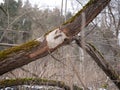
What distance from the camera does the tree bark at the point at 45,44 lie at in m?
3.27

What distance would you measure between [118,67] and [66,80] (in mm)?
1070

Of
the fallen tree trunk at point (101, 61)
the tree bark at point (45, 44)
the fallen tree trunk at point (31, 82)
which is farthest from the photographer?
the fallen tree trunk at point (31, 82)

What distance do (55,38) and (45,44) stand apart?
15cm

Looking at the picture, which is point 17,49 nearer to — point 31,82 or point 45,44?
point 45,44

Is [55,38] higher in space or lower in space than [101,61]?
higher

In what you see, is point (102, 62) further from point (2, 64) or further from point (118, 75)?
point (2, 64)

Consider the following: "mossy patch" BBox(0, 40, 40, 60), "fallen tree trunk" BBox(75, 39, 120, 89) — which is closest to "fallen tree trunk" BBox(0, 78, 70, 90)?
"fallen tree trunk" BBox(75, 39, 120, 89)

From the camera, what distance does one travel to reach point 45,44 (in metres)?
3.36

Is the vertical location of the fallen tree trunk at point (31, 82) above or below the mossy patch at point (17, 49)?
below

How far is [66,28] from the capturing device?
340 cm

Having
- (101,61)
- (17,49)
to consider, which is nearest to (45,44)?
(17,49)

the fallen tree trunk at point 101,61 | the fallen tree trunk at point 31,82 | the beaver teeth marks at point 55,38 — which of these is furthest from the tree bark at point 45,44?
the fallen tree trunk at point 31,82

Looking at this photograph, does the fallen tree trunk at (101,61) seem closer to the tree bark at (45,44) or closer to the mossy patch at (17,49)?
the tree bark at (45,44)

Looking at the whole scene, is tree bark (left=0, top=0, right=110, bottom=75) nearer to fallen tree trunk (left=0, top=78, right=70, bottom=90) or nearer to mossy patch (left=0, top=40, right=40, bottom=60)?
mossy patch (left=0, top=40, right=40, bottom=60)
